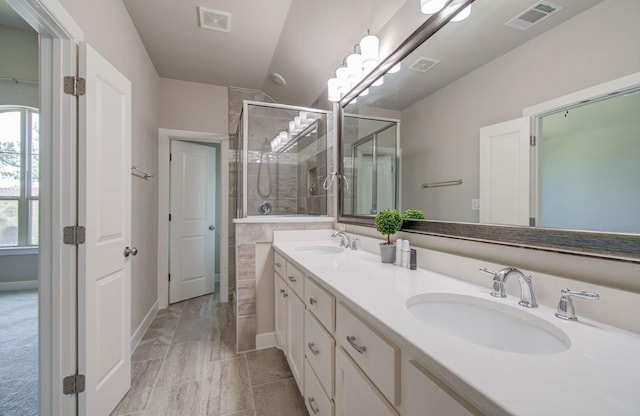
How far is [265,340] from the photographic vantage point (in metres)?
2.12

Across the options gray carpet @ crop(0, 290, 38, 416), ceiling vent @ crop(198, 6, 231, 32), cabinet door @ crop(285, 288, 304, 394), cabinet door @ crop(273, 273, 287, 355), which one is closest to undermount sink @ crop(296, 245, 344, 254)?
cabinet door @ crop(273, 273, 287, 355)

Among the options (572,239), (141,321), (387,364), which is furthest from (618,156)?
(141,321)

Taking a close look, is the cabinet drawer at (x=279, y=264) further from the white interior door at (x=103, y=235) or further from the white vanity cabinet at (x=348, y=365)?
the white interior door at (x=103, y=235)

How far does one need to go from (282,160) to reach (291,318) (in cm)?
175

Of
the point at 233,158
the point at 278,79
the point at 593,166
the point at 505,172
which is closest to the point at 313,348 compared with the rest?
the point at 505,172

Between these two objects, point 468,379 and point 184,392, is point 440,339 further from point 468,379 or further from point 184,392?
point 184,392

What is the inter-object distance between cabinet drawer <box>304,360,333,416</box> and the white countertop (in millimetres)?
549

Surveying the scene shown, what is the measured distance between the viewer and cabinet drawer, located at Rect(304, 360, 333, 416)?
1067 millimetres

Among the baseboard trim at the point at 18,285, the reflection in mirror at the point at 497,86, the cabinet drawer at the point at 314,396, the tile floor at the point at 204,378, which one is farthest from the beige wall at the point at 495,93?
the baseboard trim at the point at 18,285

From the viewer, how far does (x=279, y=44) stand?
2389 millimetres

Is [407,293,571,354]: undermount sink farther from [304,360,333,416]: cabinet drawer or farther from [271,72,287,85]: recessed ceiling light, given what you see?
[271,72,287,85]: recessed ceiling light

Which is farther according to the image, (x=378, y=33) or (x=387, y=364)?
(x=378, y=33)

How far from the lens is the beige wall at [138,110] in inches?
61.1

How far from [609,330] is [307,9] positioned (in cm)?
224
